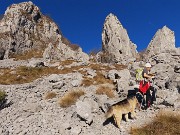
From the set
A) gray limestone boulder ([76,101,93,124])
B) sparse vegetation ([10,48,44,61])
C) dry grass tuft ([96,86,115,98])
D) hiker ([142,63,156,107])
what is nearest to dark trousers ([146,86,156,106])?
hiker ([142,63,156,107])

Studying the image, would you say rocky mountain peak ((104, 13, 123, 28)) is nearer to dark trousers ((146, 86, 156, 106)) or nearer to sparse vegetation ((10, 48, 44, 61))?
sparse vegetation ((10, 48, 44, 61))

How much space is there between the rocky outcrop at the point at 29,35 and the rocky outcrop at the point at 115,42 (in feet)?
40.0

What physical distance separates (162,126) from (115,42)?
6833cm

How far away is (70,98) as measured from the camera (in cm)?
2108

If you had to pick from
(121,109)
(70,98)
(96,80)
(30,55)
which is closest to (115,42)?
(30,55)

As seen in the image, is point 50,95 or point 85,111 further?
point 50,95

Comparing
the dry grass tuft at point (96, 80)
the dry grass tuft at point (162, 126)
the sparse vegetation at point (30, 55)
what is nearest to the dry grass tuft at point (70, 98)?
the dry grass tuft at point (96, 80)

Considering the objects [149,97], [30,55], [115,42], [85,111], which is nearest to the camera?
[85,111]

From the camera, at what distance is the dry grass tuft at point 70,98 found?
66.4 feet

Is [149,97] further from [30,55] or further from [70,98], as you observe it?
[30,55]

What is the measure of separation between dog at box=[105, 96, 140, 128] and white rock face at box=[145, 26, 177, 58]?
5389cm

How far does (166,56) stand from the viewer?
28.0 m

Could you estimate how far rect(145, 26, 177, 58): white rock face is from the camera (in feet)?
232

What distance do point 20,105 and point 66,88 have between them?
15.0 ft
